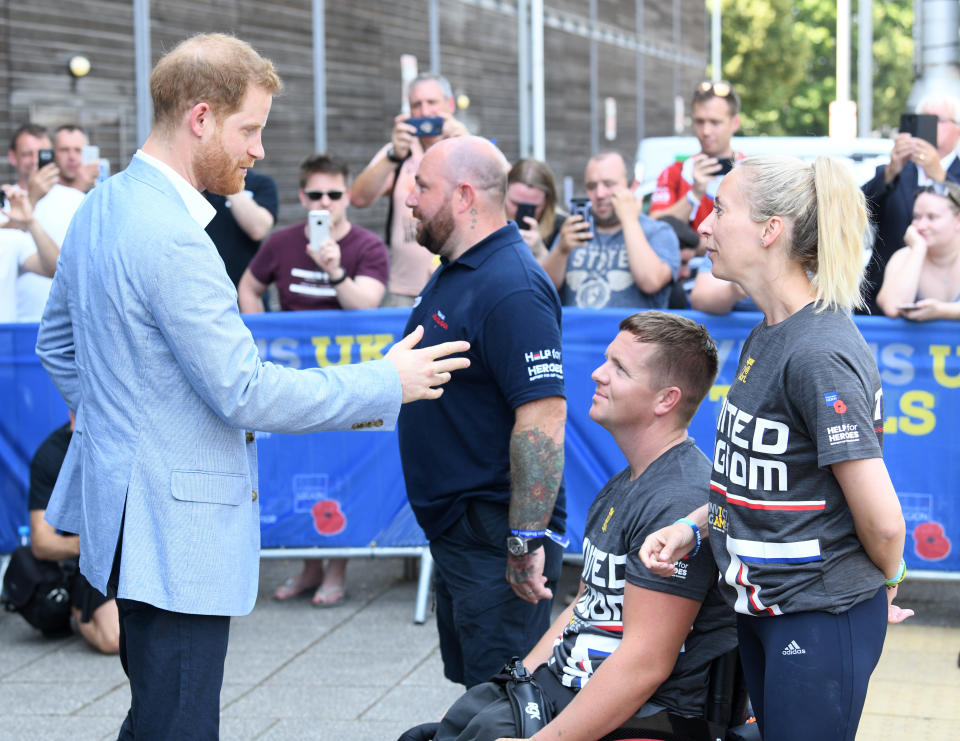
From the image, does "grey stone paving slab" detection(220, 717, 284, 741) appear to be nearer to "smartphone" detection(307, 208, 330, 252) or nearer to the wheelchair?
the wheelchair

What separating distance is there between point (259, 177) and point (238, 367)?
4.94 m

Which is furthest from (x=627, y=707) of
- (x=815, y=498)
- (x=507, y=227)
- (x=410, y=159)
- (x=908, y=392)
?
(x=410, y=159)

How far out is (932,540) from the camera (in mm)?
5727

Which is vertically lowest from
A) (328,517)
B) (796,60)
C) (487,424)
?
(328,517)

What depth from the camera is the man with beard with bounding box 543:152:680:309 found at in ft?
20.6

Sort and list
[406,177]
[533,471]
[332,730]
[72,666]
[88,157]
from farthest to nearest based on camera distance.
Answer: [88,157] < [406,177] < [72,666] < [332,730] < [533,471]

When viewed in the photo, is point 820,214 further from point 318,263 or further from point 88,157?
point 88,157

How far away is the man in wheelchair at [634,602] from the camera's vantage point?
282 centimetres

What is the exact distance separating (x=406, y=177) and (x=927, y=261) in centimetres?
296

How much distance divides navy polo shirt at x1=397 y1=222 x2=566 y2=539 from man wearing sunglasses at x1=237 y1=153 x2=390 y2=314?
2660 millimetres

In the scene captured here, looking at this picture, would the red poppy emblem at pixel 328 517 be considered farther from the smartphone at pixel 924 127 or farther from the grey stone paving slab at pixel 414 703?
the smartphone at pixel 924 127

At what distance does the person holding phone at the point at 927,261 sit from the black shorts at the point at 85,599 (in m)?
3.74

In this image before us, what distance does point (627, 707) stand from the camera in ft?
→ 9.25

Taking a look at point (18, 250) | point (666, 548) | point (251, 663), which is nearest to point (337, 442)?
point (251, 663)
